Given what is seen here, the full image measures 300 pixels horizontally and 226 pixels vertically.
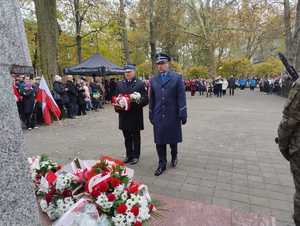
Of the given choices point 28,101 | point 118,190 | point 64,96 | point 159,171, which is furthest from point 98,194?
point 64,96

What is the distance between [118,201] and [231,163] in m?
2.94

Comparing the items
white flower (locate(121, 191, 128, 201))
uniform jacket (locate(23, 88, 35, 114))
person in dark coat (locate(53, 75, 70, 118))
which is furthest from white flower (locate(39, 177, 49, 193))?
person in dark coat (locate(53, 75, 70, 118))

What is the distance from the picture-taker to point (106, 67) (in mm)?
15867

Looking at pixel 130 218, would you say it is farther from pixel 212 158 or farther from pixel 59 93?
pixel 59 93

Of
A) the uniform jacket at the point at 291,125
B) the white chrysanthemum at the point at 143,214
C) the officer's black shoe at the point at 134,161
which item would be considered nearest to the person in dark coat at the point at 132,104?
the officer's black shoe at the point at 134,161

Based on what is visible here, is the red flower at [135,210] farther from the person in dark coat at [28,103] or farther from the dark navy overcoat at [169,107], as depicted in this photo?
the person in dark coat at [28,103]

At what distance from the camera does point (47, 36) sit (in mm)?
11406

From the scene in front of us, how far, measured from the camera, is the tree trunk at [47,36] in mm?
11258

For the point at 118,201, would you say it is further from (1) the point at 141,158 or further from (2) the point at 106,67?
(2) the point at 106,67

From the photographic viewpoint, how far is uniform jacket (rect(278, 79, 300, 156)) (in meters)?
2.19

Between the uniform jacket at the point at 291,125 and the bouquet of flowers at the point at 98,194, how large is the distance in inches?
60.3

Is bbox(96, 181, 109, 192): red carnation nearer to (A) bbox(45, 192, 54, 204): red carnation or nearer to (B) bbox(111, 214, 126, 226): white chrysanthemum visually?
(B) bbox(111, 214, 126, 226): white chrysanthemum

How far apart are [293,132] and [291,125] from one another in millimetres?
108

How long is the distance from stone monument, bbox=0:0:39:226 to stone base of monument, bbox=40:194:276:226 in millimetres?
1476
